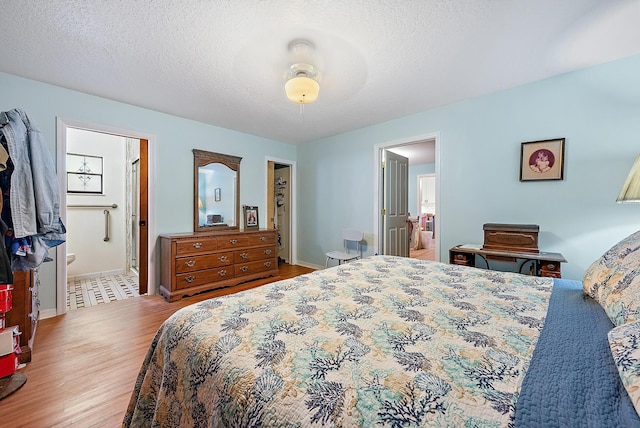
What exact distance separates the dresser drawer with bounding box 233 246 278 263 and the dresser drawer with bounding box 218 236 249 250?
11cm

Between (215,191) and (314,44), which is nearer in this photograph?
(314,44)

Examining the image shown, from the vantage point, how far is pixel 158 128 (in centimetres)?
340

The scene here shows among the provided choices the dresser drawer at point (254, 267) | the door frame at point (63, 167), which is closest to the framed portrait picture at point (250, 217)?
the dresser drawer at point (254, 267)

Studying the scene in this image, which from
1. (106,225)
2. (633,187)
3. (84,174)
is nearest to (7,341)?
(106,225)

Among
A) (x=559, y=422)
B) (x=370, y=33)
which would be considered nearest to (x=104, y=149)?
(x=370, y=33)

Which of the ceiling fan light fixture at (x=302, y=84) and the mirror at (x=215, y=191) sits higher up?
the ceiling fan light fixture at (x=302, y=84)

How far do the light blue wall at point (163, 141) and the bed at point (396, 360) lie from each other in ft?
9.26

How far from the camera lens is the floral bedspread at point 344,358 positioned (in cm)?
59

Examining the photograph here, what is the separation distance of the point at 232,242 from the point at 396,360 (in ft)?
10.8

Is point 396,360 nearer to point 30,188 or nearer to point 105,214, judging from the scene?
point 30,188

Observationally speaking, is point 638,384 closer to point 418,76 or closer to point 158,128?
point 418,76

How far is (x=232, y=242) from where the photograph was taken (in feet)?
12.1

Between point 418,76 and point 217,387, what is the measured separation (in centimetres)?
278

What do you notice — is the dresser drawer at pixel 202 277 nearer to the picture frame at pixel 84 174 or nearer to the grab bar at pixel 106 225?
the grab bar at pixel 106 225
